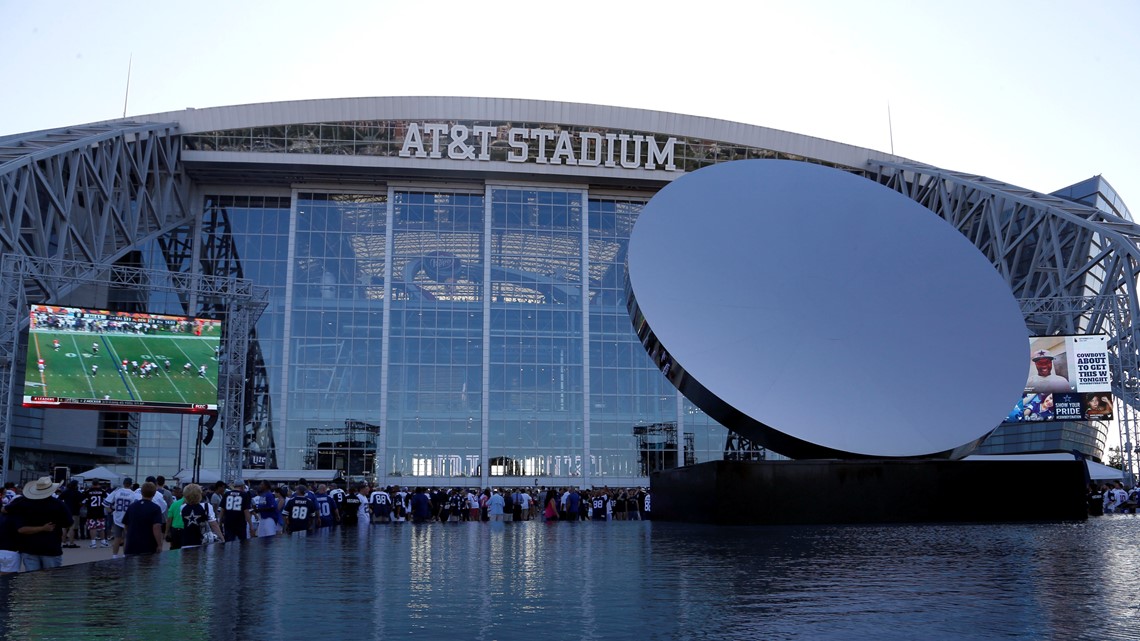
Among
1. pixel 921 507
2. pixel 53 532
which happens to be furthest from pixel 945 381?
pixel 53 532

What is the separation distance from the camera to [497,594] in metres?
6.98

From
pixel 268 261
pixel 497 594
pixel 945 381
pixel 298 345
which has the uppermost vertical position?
pixel 268 261

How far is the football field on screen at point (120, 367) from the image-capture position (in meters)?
35.5

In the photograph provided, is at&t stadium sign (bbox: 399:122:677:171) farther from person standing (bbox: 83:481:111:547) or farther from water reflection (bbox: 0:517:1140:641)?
water reflection (bbox: 0:517:1140:641)

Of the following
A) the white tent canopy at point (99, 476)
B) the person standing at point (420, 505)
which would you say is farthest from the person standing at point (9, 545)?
the white tent canopy at point (99, 476)

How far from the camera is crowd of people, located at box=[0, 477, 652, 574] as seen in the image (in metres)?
10.4

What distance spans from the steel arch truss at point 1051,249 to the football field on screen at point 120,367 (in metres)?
31.1

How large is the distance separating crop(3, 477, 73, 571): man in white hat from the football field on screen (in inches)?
1077

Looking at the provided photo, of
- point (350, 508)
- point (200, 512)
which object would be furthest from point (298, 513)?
point (350, 508)

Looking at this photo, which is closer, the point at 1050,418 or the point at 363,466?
the point at 1050,418

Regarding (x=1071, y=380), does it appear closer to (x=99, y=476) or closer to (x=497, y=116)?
(x=497, y=116)

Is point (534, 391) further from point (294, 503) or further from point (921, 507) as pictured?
point (921, 507)

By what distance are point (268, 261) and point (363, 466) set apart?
11.6m

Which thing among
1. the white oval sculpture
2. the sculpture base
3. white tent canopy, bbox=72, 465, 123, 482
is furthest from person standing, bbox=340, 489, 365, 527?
white tent canopy, bbox=72, 465, 123, 482
